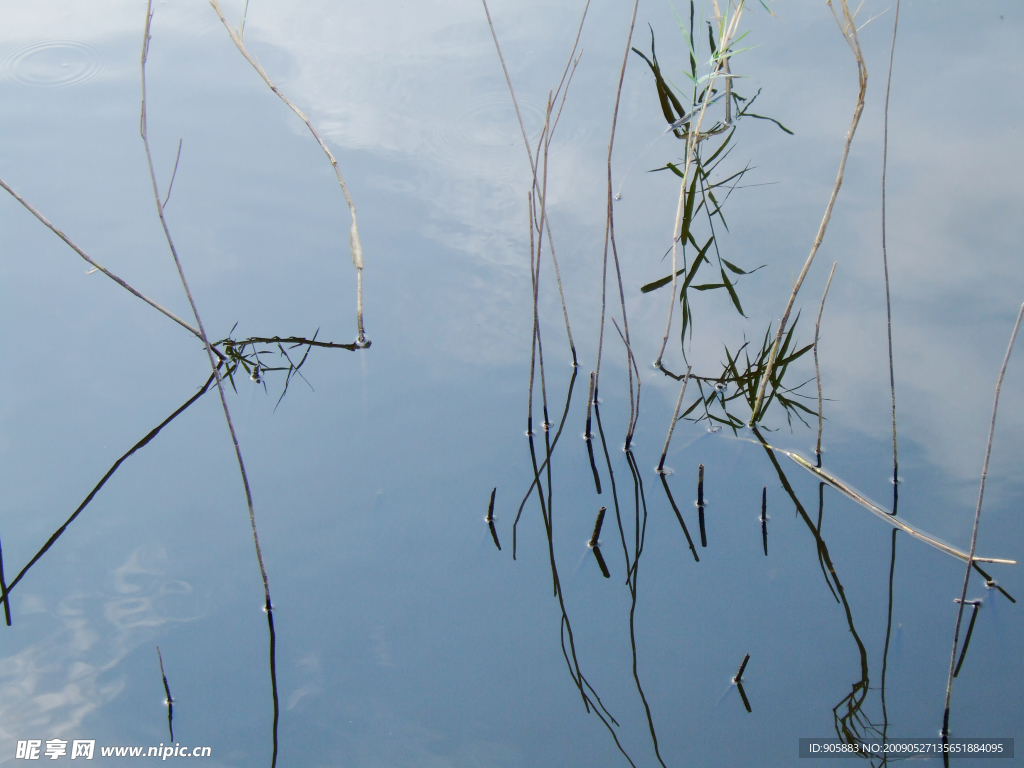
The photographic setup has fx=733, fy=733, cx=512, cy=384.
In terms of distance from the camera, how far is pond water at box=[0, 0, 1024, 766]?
110 cm

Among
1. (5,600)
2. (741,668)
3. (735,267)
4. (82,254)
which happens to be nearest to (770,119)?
(735,267)

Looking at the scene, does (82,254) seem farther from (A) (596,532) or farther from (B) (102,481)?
(A) (596,532)


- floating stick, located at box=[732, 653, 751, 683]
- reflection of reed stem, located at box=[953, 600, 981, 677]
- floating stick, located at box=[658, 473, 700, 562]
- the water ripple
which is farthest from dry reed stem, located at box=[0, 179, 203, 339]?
reflection of reed stem, located at box=[953, 600, 981, 677]

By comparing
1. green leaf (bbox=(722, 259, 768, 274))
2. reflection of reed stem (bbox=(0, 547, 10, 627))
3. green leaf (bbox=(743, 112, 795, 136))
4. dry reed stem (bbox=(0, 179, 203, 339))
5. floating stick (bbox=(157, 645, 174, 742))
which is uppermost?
green leaf (bbox=(743, 112, 795, 136))

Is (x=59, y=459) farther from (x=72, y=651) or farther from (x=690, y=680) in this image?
(x=690, y=680)

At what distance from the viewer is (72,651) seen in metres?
1.16

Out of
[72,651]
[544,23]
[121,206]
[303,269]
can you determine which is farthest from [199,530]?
[544,23]

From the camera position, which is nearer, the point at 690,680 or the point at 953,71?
the point at 690,680

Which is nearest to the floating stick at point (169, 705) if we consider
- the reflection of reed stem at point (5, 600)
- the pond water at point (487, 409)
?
the pond water at point (487, 409)

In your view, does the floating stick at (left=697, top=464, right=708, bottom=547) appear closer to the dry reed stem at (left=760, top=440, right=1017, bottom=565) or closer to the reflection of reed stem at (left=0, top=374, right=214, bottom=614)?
the dry reed stem at (left=760, top=440, right=1017, bottom=565)

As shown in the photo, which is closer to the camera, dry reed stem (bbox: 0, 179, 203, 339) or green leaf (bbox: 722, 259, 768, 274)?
dry reed stem (bbox: 0, 179, 203, 339)

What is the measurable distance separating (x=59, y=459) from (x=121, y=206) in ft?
2.31

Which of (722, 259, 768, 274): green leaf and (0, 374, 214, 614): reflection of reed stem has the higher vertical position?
(722, 259, 768, 274): green leaf

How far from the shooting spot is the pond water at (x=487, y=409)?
1.10 meters
